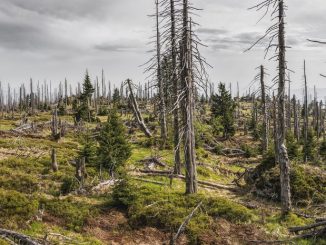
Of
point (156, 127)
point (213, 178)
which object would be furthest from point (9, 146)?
point (156, 127)

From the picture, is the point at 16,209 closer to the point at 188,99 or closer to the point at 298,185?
the point at 188,99

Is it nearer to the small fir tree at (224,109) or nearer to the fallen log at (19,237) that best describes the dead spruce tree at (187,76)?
the fallen log at (19,237)

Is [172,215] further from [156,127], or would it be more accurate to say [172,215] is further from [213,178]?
[156,127]

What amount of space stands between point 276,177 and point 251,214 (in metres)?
6.20

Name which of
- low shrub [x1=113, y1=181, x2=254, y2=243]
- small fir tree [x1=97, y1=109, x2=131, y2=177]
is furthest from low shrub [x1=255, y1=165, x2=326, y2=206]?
small fir tree [x1=97, y1=109, x2=131, y2=177]

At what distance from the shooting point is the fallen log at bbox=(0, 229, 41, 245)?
982cm

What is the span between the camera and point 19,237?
33.0 feet

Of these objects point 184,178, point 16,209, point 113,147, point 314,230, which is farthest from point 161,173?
point 314,230

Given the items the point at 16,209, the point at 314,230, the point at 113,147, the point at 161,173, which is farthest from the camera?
the point at 161,173

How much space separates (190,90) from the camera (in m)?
16.1

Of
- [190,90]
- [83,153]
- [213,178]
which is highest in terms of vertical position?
[190,90]

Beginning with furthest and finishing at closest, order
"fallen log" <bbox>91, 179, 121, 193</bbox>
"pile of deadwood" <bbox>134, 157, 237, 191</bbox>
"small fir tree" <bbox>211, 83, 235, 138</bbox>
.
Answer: "small fir tree" <bbox>211, 83, 235, 138</bbox>, "pile of deadwood" <bbox>134, 157, 237, 191</bbox>, "fallen log" <bbox>91, 179, 121, 193</bbox>

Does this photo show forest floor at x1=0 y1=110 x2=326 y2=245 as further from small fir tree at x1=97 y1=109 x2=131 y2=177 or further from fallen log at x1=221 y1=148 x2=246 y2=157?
fallen log at x1=221 y1=148 x2=246 y2=157

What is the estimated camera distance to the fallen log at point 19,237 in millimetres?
9820
